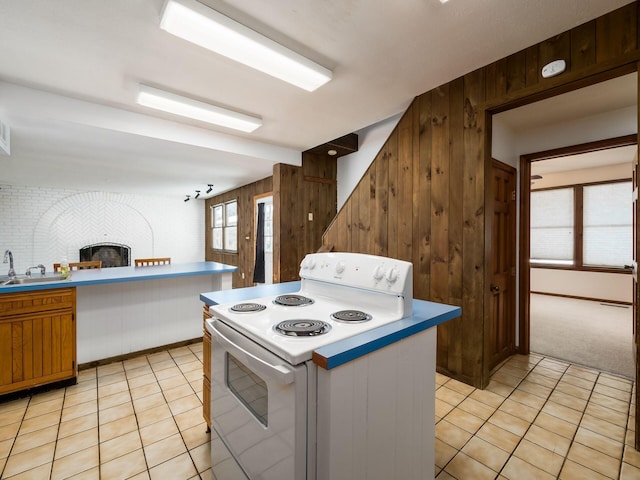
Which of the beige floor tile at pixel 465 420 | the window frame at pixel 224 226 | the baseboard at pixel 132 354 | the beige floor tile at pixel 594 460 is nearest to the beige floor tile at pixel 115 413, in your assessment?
the baseboard at pixel 132 354

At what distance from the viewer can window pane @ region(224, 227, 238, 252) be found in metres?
6.88

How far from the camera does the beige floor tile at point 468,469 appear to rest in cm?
156

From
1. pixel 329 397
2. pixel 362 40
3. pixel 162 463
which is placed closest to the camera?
pixel 329 397

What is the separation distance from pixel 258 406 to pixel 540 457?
69.8 inches

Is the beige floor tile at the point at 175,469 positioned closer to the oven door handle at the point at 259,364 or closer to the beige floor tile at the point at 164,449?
the beige floor tile at the point at 164,449

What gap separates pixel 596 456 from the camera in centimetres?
169

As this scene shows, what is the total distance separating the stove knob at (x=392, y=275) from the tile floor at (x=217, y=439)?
111cm

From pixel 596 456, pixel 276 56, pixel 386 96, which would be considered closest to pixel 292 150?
pixel 386 96

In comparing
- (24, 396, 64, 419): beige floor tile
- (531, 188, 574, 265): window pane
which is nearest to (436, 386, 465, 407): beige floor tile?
(24, 396, 64, 419): beige floor tile

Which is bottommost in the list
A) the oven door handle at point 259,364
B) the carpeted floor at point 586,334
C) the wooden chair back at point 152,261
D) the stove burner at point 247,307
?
the carpeted floor at point 586,334

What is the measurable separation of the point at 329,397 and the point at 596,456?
1942 mm

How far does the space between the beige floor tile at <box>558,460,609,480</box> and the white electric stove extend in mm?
960

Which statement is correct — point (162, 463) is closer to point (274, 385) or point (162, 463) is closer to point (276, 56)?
point (274, 385)

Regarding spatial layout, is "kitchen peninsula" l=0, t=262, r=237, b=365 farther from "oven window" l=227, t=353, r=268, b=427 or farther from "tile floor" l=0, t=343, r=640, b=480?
"oven window" l=227, t=353, r=268, b=427
